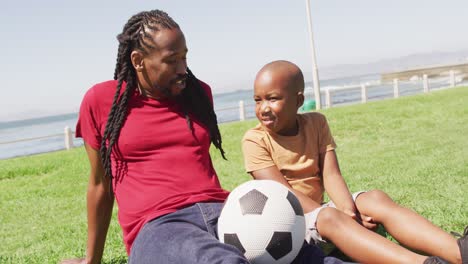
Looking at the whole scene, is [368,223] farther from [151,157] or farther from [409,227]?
[151,157]

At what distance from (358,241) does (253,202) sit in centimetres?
63

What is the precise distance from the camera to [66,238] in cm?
521

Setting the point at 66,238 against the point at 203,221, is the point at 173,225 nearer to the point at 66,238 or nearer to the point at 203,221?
the point at 203,221

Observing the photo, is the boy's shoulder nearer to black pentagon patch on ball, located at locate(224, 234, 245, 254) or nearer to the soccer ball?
the soccer ball

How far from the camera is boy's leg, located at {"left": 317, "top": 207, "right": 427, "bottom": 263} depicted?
2.71m

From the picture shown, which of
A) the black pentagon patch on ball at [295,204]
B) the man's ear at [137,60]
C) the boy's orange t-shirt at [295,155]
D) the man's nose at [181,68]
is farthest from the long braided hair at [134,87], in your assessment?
the black pentagon patch on ball at [295,204]

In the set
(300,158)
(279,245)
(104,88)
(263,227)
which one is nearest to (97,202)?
(104,88)

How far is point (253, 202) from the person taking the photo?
2969 mm

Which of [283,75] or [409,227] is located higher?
[283,75]

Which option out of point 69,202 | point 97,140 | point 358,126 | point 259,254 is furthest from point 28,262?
point 358,126

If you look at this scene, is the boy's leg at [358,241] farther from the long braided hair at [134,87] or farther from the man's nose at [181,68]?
the man's nose at [181,68]

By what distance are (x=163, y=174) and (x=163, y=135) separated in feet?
0.78

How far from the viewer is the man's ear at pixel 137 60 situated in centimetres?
310

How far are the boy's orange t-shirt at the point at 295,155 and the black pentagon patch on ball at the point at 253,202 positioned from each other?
0.63 m
